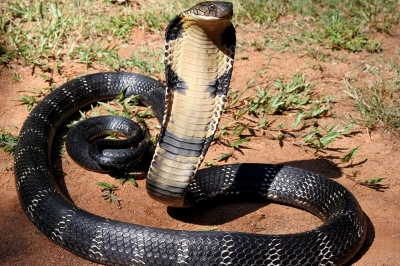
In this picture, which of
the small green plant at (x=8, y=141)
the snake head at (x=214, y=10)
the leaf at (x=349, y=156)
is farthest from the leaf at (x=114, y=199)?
the leaf at (x=349, y=156)

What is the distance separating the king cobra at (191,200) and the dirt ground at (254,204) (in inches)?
6.2

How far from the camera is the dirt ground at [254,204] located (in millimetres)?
4648

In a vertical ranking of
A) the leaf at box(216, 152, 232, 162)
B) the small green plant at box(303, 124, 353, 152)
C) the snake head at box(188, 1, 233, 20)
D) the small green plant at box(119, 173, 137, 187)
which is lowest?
the small green plant at box(119, 173, 137, 187)

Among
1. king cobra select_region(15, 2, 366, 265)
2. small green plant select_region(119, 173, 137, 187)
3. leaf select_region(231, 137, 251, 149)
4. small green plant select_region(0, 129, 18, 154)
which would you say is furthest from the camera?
leaf select_region(231, 137, 251, 149)

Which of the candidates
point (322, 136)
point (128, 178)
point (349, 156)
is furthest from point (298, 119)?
point (128, 178)

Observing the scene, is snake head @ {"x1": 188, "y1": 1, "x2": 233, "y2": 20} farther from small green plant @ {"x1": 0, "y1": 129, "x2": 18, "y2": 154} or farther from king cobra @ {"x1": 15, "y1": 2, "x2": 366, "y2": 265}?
small green plant @ {"x1": 0, "y1": 129, "x2": 18, "y2": 154}

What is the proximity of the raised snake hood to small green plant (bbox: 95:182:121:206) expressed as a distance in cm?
70

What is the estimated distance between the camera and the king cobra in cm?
420

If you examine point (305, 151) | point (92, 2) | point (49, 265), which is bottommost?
point (49, 265)

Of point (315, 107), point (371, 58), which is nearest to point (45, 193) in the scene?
point (315, 107)

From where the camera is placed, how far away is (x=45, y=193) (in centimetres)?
486

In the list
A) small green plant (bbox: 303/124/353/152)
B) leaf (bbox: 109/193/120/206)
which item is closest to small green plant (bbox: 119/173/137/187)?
leaf (bbox: 109/193/120/206)

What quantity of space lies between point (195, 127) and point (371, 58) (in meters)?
3.87

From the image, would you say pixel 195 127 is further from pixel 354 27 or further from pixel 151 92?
pixel 354 27
